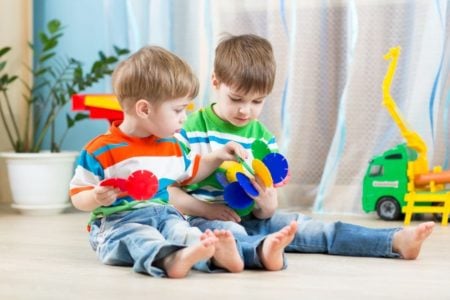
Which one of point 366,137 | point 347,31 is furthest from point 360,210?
point 347,31

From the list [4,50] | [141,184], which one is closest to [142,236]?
[141,184]

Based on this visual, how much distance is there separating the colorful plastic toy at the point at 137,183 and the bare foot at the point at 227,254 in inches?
6.8

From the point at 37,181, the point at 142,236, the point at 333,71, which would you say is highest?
the point at 333,71

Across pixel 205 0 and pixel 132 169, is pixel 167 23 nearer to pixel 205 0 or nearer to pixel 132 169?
pixel 205 0

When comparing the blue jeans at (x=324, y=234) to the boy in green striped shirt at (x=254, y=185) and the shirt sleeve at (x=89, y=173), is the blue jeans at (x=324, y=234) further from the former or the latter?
the shirt sleeve at (x=89, y=173)

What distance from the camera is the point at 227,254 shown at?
4.73 ft

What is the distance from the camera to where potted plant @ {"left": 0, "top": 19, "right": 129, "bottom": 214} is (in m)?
2.69

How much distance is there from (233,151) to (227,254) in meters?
0.26

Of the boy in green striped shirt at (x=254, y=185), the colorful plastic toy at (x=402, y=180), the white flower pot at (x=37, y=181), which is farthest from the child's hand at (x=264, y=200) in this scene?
the white flower pot at (x=37, y=181)

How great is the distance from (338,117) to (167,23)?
70 centimetres

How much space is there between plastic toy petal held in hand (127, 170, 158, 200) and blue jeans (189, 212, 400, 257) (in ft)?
0.74

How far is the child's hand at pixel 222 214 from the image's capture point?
172 cm

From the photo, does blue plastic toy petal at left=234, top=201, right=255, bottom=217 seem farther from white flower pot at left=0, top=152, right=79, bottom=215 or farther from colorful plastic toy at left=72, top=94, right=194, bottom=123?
white flower pot at left=0, top=152, right=79, bottom=215

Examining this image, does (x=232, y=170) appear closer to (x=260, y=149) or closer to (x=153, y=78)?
(x=260, y=149)
